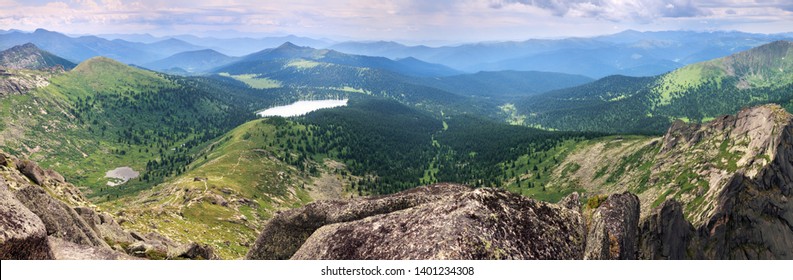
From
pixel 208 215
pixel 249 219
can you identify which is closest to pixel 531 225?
pixel 208 215

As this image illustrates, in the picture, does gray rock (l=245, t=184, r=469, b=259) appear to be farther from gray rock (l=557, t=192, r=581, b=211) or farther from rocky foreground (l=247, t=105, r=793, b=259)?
gray rock (l=557, t=192, r=581, b=211)

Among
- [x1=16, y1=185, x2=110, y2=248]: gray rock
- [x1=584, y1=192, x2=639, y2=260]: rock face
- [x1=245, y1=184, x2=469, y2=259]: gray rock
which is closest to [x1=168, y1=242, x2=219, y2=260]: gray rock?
[x1=16, y1=185, x2=110, y2=248]: gray rock

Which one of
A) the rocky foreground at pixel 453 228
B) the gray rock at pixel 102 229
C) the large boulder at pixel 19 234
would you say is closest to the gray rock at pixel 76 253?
the large boulder at pixel 19 234

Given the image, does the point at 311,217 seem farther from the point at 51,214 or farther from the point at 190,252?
the point at 190,252

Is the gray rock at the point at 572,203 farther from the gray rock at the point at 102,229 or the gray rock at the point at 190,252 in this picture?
the gray rock at the point at 102,229

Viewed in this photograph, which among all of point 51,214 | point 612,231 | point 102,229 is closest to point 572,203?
point 612,231

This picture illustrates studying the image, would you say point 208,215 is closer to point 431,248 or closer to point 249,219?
point 249,219
